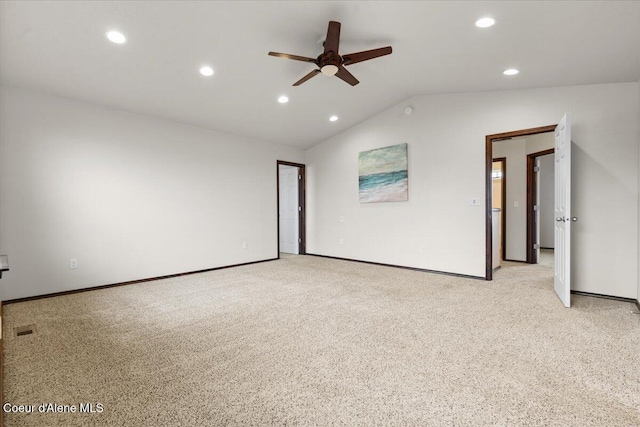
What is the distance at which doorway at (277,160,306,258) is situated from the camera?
279 inches

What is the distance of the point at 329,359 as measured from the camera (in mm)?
2096

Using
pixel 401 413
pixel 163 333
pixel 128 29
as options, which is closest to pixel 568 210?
pixel 401 413

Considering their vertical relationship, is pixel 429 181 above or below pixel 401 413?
above

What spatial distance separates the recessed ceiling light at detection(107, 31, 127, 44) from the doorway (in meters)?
4.06

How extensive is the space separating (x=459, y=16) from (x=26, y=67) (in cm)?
424

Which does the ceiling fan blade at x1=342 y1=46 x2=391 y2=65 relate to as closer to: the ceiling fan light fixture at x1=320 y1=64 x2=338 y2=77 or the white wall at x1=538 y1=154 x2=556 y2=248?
the ceiling fan light fixture at x1=320 y1=64 x2=338 y2=77

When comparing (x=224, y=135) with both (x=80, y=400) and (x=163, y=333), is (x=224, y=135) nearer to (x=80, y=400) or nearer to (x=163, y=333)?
(x=163, y=333)

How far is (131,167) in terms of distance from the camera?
14.5 feet

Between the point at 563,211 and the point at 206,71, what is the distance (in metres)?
4.27

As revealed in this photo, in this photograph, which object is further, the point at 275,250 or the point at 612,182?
the point at 275,250

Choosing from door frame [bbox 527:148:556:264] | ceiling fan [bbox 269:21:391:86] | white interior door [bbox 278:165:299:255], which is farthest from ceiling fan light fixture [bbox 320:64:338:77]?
door frame [bbox 527:148:556:264]

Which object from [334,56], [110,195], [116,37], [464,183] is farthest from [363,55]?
[110,195]

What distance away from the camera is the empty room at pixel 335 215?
1798 millimetres

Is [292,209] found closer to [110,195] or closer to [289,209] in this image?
[289,209]
